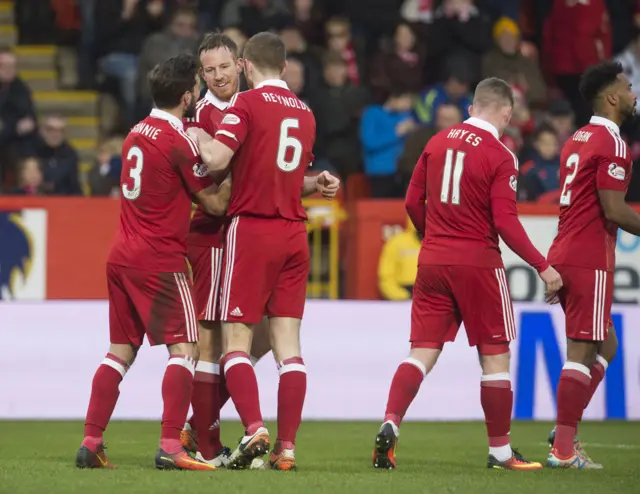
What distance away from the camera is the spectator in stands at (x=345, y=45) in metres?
16.4

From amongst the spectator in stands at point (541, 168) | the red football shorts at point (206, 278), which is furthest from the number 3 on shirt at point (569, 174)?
the spectator in stands at point (541, 168)

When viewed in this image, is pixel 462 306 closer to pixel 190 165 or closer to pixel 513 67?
pixel 190 165

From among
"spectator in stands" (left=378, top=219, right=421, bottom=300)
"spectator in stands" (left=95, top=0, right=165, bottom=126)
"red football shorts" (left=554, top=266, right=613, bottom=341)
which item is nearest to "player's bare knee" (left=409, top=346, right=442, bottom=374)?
"red football shorts" (left=554, top=266, right=613, bottom=341)

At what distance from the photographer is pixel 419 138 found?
47.9ft

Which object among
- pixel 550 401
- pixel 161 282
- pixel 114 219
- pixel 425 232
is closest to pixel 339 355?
pixel 550 401

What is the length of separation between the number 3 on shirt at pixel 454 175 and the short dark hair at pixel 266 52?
1.11 m

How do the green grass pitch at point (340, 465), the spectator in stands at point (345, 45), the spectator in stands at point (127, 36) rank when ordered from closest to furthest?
the green grass pitch at point (340, 465) < the spectator in stands at point (345, 45) < the spectator in stands at point (127, 36)

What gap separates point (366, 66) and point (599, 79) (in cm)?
864

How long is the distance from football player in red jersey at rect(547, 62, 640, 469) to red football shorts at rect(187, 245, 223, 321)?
2020 millimetres

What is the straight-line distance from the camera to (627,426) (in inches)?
456

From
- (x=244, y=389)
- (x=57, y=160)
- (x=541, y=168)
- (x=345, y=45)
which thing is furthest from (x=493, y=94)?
(x=345, y=45)

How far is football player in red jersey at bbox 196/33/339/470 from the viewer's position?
761 centimetres

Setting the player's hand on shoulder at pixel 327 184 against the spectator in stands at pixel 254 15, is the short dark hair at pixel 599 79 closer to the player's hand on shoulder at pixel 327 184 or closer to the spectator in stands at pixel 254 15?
the player's hand on shoulder at pixel 327 184

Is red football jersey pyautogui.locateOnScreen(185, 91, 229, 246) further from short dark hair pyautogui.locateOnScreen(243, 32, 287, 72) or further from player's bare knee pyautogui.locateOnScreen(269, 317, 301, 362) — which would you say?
player's bare knee pyautogui.locateOnScreen(269, 317, 301, 362)
